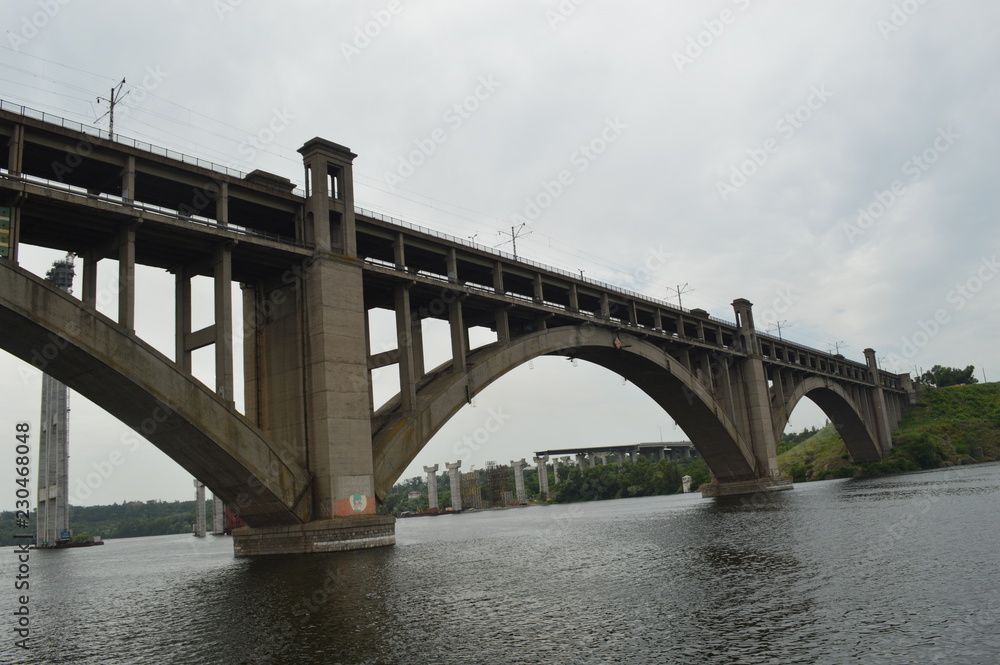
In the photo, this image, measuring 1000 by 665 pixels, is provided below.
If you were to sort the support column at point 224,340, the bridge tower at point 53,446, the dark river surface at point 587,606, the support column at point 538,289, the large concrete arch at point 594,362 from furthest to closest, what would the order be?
the bridge tower at point 53,446 < the support column at point 538,289 < the large concrete arch at point 594,362 < the support column at point 224,340 < the dark river surface at point 587,606

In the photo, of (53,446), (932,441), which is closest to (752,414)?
(932,441)

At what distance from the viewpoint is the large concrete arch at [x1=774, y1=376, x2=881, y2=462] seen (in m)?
96.0

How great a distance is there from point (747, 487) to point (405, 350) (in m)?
54.0

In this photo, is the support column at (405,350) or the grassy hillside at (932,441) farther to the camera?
the grassy hillside at (932,441)

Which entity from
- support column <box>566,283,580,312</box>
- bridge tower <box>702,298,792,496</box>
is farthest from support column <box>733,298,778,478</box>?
support column <box>566,283,580,312</box>

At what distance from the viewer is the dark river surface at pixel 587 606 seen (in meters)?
13.3

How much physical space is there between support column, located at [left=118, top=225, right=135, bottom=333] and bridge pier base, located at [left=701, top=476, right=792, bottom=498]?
69755 mm

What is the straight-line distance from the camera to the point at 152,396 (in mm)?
31828

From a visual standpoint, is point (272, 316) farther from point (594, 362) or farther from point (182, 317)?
point (594, 362)

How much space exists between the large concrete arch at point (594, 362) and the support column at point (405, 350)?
0.96 m

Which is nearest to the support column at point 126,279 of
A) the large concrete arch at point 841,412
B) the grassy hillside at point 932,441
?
the large concrete arch at point 841,412

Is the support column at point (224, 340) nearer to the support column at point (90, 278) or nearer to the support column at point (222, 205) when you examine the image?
the support column at point (222, 205)

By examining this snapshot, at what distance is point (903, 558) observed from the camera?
22266 millimetres

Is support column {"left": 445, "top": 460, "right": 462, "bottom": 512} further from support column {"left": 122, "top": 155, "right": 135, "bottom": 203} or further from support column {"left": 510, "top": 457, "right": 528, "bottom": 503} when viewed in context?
support column {"left": 122, "top": 155, "right": 135, "bottom": 203}
